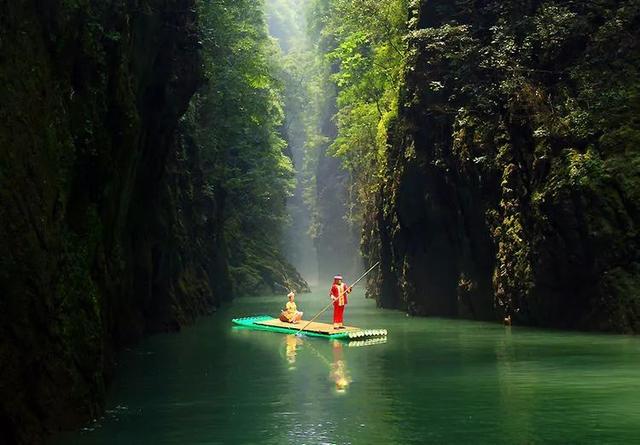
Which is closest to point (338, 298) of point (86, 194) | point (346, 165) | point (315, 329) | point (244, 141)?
point (315, 329)

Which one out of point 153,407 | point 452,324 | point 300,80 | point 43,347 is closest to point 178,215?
point 452,324

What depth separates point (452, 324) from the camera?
92.8 feet

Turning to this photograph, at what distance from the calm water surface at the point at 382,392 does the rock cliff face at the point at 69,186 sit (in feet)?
3.00

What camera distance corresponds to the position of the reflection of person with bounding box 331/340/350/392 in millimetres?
14570

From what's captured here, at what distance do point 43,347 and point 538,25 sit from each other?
21.3 metres

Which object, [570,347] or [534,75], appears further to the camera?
[534,75]

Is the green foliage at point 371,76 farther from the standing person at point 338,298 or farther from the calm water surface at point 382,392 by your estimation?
the calm water surface at point 382,392

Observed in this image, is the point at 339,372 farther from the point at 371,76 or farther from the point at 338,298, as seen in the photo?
the point at 371,76

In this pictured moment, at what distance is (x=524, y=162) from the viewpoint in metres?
26.0

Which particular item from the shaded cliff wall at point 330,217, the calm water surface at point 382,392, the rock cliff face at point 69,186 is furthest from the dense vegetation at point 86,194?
the shaded cliff wall at point 330,217

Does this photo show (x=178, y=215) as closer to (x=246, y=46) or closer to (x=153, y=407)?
(x=246, y=46)

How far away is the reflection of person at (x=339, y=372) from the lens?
1457cm

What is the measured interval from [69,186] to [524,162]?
17.0 meters

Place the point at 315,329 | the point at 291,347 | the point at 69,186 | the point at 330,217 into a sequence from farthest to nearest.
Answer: the point at 330,217
the point at 315,329
the point at 291,347
the point at 69,186
